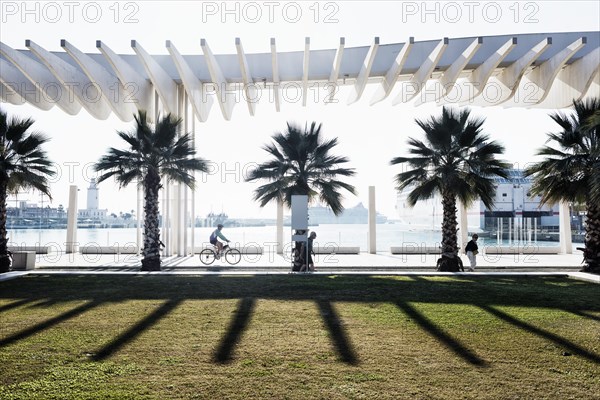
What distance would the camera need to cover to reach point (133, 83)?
18.6 metres

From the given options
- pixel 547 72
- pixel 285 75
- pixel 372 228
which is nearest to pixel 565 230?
pixel 547 72

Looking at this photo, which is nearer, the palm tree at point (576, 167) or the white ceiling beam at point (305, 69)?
the palm tree at point (576, 167)

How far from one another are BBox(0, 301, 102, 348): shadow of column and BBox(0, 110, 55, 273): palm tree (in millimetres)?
7631

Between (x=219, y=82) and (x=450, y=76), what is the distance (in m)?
8.99

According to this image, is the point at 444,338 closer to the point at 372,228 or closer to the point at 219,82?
the point at 219,82

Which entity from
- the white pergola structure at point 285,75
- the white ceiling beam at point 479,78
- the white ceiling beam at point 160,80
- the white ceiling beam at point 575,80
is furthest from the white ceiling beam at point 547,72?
the white ceiling beam at point 160,80

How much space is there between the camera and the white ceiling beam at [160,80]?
16344 millimetres

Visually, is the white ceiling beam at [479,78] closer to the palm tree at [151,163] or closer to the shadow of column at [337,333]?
the palm tree at [151,163]

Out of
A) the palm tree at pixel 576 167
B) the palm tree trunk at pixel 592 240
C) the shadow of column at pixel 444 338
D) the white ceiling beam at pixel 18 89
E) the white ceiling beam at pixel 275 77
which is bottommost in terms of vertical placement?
the shadow of column at pixel 444 338

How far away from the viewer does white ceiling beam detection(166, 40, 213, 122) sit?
55.0 ft

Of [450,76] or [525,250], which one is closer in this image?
[450,76]

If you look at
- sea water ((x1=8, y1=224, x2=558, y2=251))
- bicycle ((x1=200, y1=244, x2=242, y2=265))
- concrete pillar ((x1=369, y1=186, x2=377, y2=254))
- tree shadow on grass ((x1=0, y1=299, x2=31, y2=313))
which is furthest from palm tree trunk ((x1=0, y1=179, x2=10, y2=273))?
concrete pillar ((x1=369, y1=186, x2=377, y2=254))

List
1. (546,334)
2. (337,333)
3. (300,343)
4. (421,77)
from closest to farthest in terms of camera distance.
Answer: (300,343) → (546,334) → (337,333) → (421,77)

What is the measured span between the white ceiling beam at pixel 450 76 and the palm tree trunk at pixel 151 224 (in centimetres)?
1137
